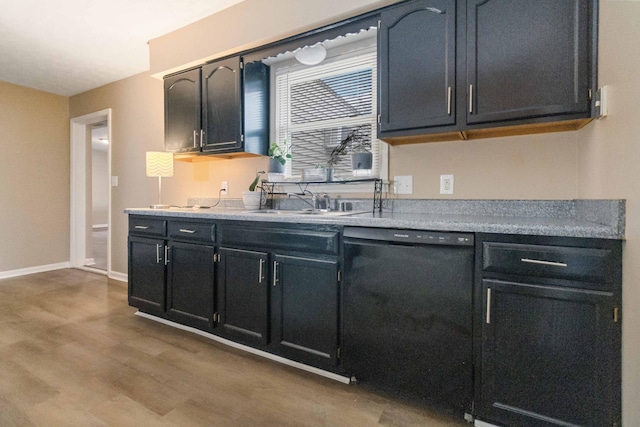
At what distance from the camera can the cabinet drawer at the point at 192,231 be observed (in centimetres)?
223

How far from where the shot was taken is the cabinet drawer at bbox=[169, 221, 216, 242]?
223cm

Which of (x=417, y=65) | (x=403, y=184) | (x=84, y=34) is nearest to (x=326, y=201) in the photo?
(x=403, y=184)

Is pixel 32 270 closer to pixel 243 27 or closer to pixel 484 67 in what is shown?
pixel 243 27

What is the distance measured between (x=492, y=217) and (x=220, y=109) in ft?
7.04

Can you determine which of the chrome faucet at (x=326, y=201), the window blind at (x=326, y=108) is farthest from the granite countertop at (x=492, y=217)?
the window blind at (x=326, y=108)

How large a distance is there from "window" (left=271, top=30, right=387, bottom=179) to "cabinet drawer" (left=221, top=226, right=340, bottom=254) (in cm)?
76

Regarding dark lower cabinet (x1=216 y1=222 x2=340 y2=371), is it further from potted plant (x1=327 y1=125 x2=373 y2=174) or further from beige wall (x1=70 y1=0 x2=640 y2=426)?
beige wall (x1=70 y1=0 x2=640 y2=426)

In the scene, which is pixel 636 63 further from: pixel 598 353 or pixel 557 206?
pixel 598 353

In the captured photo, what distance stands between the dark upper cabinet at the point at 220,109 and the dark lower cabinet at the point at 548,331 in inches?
77.3

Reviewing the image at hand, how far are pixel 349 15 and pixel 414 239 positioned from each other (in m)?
1.48

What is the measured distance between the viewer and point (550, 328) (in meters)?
1.25

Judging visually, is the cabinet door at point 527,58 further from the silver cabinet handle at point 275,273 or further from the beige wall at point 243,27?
the silver cabinet handle at point 275,273

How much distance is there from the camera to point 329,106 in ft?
8.36

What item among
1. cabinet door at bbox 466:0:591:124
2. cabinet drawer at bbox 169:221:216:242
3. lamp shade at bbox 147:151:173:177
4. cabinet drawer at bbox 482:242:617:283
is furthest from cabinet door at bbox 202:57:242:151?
cabinet drawer at bbox 482:242:617:283
